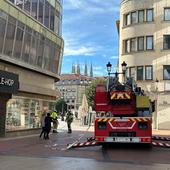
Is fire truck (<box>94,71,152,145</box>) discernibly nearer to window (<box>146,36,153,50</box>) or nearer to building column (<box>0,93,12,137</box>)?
building column (<box>0,93,12,137</box>)

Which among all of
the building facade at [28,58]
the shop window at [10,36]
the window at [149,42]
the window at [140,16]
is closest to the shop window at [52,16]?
the building facade at [28,58]

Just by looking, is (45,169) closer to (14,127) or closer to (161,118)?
(14,127)

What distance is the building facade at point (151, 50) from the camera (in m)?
41.3

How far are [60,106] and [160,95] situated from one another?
105364 millimetres

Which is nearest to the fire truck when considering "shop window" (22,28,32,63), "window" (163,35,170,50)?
"shop window" (22,28,32,63)

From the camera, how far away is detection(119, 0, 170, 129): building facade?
4131 cm

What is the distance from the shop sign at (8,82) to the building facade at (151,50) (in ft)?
61.7

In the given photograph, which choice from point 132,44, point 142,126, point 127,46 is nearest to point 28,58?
point 142,126

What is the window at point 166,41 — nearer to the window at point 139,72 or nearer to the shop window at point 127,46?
the window at point 139,72

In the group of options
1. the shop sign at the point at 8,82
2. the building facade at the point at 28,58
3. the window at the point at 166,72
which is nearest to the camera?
the shop sign at the point at 8,82

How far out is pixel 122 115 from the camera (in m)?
19.3

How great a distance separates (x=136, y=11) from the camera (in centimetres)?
4359

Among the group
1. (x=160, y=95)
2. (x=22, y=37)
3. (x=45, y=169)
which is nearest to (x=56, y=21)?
(x=22, y=37)

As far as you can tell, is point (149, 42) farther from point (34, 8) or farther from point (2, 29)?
point (2, 29)
